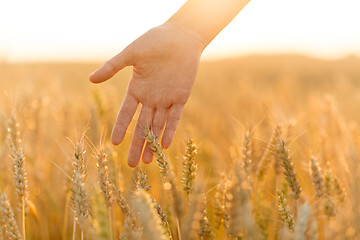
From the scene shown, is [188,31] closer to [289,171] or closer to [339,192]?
[289,171]

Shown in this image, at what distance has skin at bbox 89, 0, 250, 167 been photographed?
6.65 ft

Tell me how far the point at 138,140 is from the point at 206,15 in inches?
40.1

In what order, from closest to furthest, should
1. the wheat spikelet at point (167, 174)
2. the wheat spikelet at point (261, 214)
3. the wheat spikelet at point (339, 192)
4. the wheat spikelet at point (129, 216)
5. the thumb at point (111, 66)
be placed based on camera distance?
the wheat spikelet at point (167, 174), the wheat spikelet at point (129, 216), the wheat spikelet at point (339, 192), the wheat spikelet at point (261, 214), the thumb at point (111, 66)

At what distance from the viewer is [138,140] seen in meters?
2.05

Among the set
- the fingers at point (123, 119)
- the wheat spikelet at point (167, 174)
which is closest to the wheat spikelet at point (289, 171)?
the wheat spikelet at point (167, 174)

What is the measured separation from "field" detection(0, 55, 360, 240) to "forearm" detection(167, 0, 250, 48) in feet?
2.33

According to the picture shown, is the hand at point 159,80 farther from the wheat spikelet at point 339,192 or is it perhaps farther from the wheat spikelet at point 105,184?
the wheat spikelet at point 339,192

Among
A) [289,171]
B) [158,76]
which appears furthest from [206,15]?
[289,171]

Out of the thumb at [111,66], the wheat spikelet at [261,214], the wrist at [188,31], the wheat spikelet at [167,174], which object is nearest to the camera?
the wheat spikelet at [167,174]

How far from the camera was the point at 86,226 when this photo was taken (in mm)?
1146

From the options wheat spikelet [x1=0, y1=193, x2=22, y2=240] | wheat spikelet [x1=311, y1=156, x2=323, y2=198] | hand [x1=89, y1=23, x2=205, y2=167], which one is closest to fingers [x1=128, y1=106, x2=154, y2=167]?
hand [x1=89, y1=23, x2=205, y2=167]

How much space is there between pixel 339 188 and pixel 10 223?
1444mm

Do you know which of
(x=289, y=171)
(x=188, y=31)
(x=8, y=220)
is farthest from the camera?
(x=188, y=31)

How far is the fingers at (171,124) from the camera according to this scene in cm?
204
